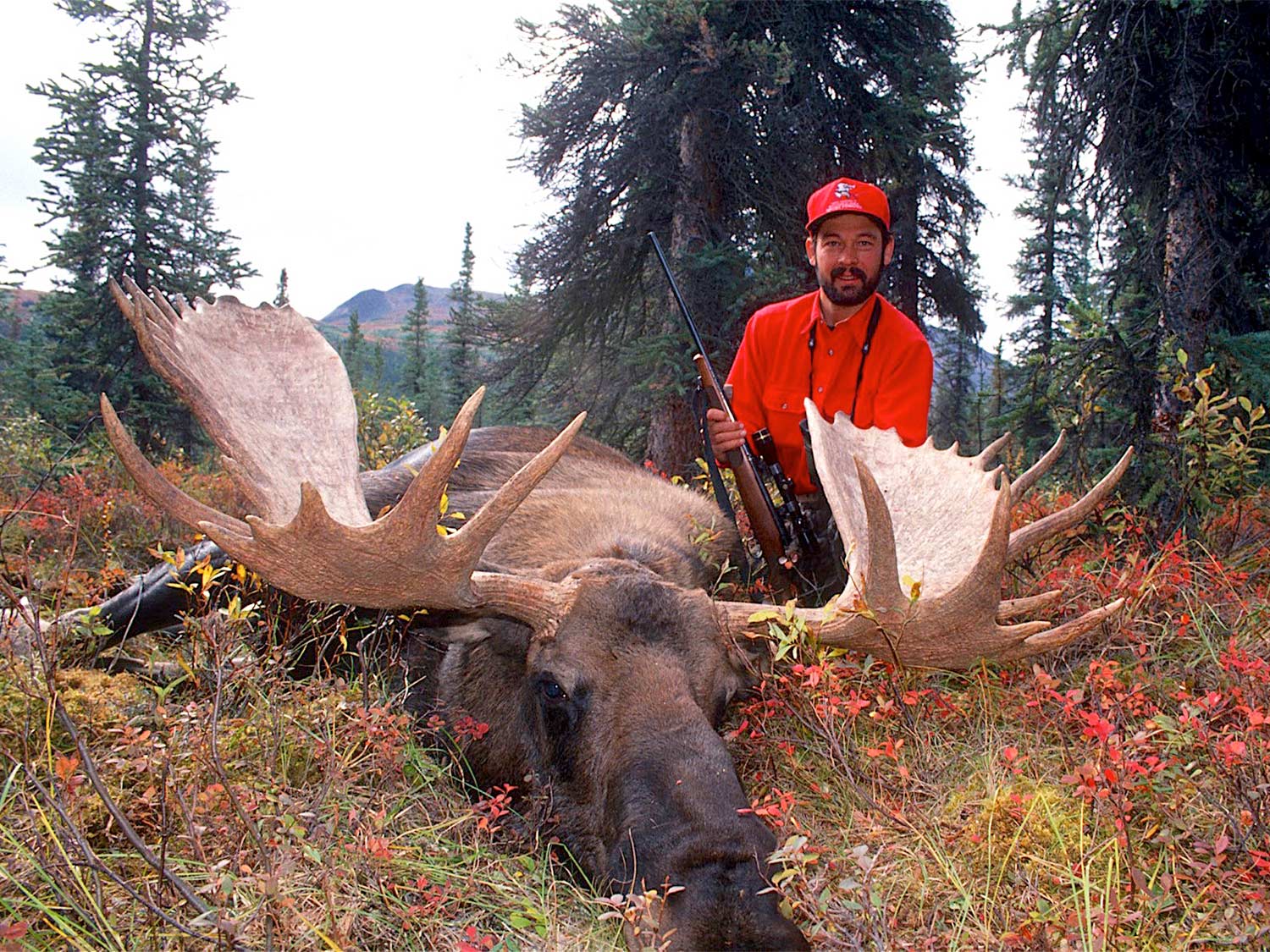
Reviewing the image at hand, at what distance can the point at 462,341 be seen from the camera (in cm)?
1446

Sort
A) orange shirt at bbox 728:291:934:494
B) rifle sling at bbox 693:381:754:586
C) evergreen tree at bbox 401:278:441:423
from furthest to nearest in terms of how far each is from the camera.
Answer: evergreen tree at bbox 401:278:441:423
orange shirt at bbox 728:291:934:494
rifle sling at bbox 693:381:754:586

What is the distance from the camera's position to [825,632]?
3344mm

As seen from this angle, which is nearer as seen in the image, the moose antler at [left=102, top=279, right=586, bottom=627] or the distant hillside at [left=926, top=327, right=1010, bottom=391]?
the moose antler at [left=102, top=279, right=586, bottom=627]

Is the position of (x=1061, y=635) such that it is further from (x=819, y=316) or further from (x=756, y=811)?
(x=819, y=316)

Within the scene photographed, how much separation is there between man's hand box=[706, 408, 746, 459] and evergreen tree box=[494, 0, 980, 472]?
15.4 ft

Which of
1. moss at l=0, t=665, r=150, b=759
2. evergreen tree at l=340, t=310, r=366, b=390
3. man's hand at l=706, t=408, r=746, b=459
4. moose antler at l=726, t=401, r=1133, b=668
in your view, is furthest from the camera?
evergreen tree at l=340, t=310, r=366, b=390

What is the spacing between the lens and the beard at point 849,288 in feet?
17.6

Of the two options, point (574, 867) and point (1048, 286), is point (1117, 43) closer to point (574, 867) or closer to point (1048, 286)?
point (574, 867)

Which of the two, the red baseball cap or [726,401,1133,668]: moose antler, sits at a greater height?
the red baseball cap

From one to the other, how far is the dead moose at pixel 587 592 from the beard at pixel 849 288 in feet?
5.11

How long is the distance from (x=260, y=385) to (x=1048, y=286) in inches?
1249

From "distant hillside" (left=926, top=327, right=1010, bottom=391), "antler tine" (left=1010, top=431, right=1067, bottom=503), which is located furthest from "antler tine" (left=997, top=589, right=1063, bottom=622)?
"distant hillside" (left=926, top=327, right=1010, bottom=391)

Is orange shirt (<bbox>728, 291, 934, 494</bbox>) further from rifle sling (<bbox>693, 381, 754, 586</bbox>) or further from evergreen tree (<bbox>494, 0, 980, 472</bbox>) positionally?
evergreen tree (<bbox>494, 0, 980, 472</bbox>)

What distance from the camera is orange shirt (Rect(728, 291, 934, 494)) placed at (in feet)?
17.2
